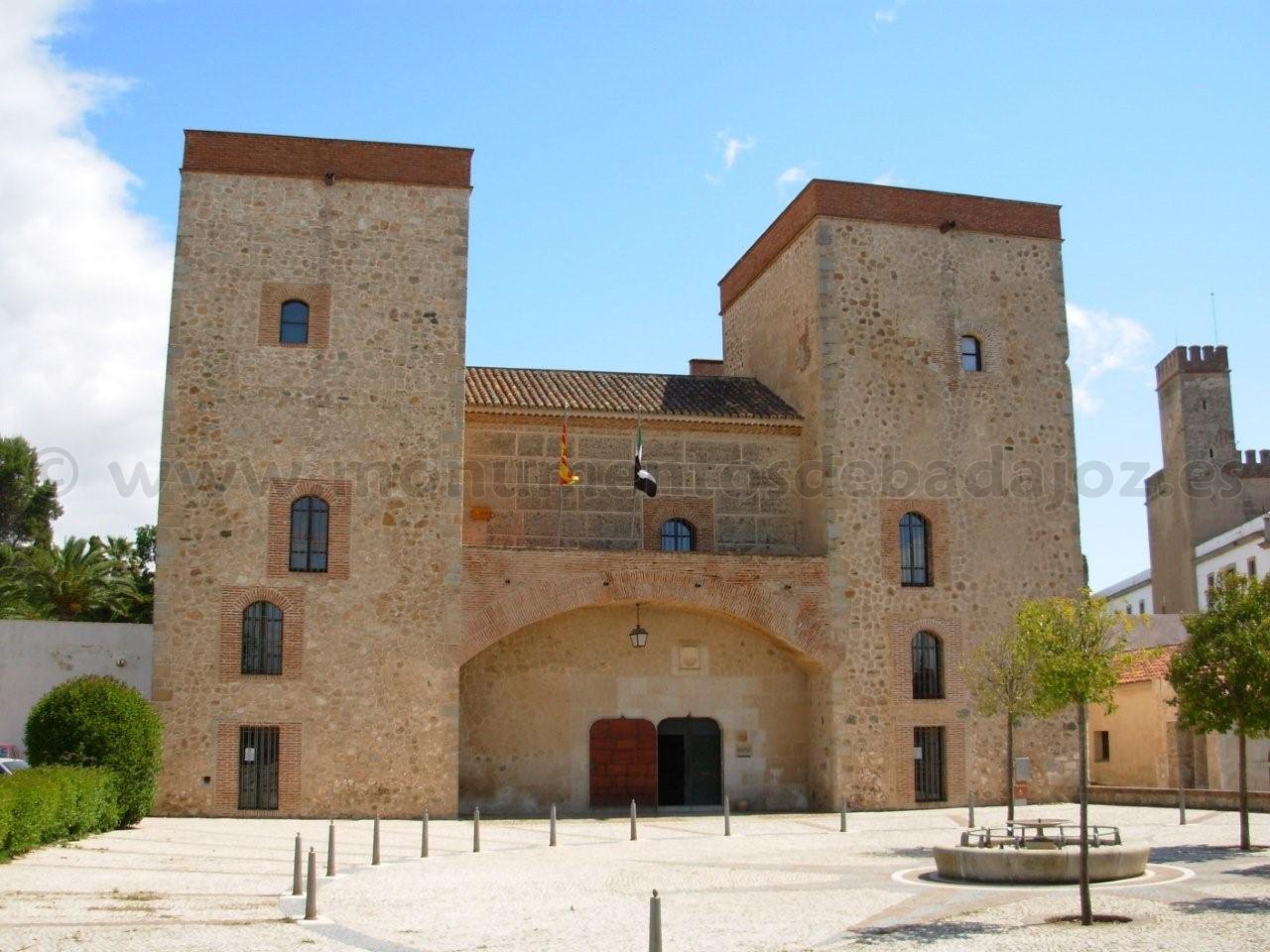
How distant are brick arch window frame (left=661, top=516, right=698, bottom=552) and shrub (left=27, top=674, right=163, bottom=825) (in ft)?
37.6

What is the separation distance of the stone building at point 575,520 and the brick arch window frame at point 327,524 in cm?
A: 7

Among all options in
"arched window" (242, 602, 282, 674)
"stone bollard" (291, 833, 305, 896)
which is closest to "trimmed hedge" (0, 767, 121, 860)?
"stone bollard" (291, 833, 305, 896)

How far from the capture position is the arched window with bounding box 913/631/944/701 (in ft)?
91.2

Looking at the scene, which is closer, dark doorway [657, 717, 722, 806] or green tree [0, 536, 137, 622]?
dark doorway [657, 717, 722, 806]

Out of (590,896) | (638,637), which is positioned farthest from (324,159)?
Answer: (590,896)

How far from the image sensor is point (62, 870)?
15734 mm

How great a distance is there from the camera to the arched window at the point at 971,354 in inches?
1153

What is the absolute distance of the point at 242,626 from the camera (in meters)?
24.8

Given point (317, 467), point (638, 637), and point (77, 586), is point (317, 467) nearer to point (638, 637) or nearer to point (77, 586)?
point (638, 637)

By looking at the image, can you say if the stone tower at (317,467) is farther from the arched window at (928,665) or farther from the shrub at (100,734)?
the arched window at (928,665)

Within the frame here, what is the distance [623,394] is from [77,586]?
21025 mm


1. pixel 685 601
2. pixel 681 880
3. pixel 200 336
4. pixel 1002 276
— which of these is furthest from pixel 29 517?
pixel 681 880

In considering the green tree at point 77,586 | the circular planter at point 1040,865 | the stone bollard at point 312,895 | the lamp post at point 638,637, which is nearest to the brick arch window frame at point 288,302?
the lamp post at point 638,637

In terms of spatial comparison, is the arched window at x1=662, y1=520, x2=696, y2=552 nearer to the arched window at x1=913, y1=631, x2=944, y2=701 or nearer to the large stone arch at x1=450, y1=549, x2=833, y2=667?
the large stone arch at x1=450, y1=549, x2=833, y2=667
